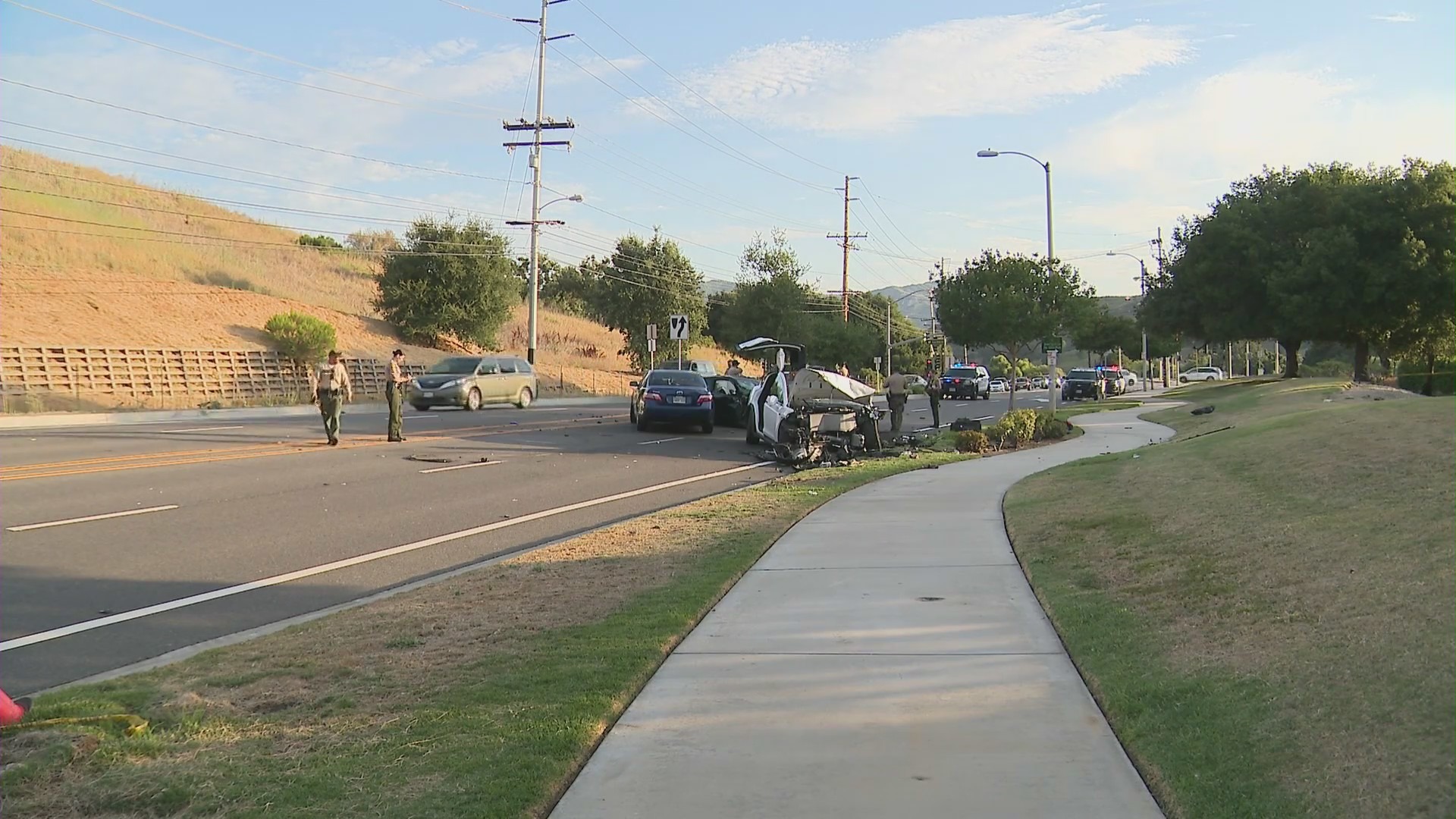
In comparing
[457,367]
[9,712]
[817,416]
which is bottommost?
[9,712]

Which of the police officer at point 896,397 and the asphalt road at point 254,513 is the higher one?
the police officer at point 896,397

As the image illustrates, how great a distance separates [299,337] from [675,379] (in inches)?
848

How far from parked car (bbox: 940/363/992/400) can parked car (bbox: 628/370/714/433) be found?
90.0 feet

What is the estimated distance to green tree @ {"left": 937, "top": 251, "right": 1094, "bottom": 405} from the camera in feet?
111

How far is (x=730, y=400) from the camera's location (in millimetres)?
29250

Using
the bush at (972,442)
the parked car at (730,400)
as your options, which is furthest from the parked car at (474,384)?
the bush at (972,442)

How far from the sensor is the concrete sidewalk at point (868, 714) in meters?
4.74

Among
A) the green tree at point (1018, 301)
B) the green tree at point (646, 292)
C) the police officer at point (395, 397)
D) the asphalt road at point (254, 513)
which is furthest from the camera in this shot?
the green tree at point (646, 292)

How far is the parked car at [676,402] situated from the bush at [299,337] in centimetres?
2073

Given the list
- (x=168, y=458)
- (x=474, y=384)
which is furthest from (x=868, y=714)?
(x=474, y=384)

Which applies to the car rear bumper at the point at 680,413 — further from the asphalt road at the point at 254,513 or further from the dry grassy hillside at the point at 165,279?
the dry grassy hillside at the point at 165,279

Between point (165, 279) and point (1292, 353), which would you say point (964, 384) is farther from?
point (165, 279)

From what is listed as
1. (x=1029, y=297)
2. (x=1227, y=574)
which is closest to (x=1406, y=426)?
(x=1227, y=574)

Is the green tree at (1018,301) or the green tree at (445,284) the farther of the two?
the green tree at (445,284)
